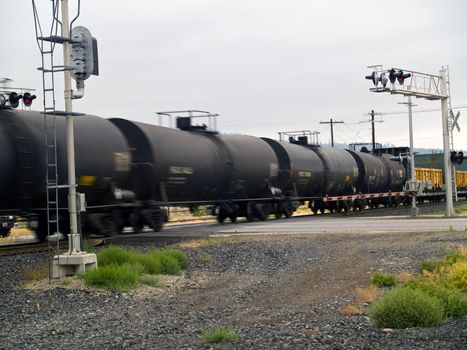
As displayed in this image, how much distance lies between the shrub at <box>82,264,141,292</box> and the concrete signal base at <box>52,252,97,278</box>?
39 cm

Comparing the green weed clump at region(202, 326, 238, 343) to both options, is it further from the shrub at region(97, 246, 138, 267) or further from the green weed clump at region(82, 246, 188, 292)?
the shrub at region(97, 246, 138, 267)

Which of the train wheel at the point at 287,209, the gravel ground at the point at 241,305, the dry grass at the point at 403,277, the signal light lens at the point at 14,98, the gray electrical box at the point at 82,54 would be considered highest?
the signal light lens at the point at 14,98

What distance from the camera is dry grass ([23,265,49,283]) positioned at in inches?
504

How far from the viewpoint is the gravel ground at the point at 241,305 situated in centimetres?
768

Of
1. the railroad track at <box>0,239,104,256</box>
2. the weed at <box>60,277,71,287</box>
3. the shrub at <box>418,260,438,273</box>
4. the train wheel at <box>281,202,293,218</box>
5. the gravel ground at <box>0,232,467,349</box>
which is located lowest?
the gravel ground at <box>0,232,467,349</box>

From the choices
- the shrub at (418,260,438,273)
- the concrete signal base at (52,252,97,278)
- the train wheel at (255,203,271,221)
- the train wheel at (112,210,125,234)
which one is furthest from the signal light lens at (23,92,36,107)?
the shrub at (418,260,438,273)

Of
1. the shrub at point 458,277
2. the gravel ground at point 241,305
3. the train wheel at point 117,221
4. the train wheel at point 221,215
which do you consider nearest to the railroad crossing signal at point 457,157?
the train wheel at point 221,215

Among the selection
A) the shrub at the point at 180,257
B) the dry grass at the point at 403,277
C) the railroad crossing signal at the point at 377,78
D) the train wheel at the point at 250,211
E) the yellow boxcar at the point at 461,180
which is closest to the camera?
the dry grass at the point at 403,277

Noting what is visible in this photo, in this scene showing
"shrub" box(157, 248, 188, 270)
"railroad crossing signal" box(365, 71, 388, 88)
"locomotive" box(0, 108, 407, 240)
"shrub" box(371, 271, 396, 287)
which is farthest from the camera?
"railroad crossing signal" box(365, 71, 388, 88)

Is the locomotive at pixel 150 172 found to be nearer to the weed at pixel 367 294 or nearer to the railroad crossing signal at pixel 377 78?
the railroad crossing signal at pixel 377 78

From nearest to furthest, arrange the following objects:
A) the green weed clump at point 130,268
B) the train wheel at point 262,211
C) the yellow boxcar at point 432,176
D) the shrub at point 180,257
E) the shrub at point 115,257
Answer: the green weed clump at point 130,268 → the shrub at point 115,257 → the shrub at point 180,257 → the train wheel at point 262,211 → the yellow boxcar at point 432,176

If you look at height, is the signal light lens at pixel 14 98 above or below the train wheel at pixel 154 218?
above

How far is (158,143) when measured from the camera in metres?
21.7

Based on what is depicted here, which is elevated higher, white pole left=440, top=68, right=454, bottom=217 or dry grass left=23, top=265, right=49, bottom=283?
white pole left=440, top=68, right=454, bottom=217
